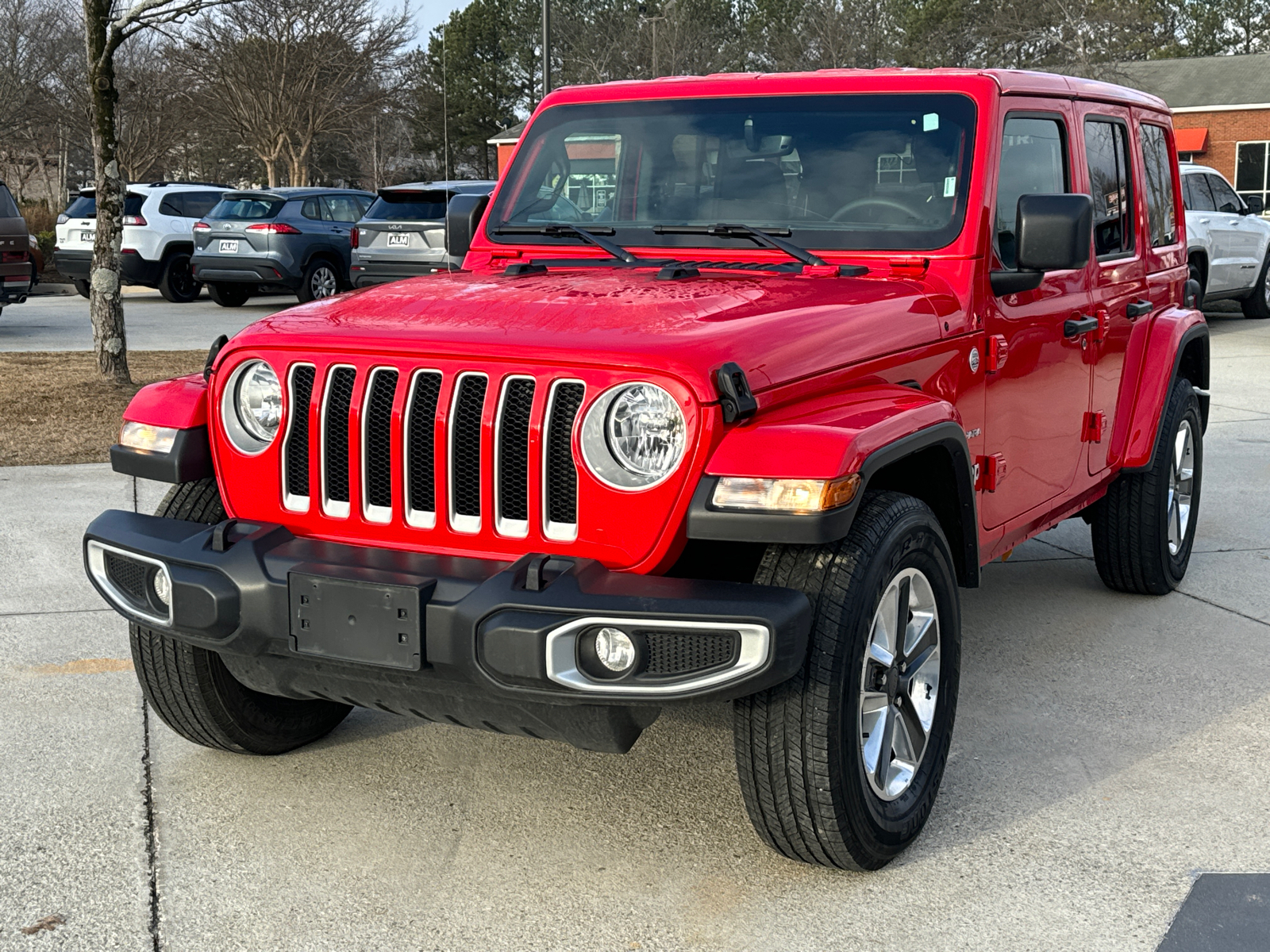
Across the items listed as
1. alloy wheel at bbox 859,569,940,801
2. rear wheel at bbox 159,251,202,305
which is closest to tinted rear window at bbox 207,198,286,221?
rear wheel at bbox 159,251,202,305

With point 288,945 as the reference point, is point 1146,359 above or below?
above

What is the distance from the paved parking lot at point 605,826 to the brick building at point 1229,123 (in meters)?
36.2

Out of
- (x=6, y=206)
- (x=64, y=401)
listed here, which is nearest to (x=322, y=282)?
(x=6, y=206)

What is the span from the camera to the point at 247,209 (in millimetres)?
19328

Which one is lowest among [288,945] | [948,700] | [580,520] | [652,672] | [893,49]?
[288,945]

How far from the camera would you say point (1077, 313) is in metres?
4.71

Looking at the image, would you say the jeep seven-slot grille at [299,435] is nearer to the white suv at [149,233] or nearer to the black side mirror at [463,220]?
the black side mirror at [463,220]

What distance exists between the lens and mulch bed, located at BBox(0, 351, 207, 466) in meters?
8.80

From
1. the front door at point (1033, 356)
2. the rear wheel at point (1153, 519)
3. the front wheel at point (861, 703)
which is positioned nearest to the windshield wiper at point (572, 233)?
the front door at point (1033, 356)

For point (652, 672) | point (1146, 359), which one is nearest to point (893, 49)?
point (1146, 359)

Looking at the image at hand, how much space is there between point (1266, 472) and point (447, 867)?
6.52m

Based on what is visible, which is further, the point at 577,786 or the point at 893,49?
the point at 893,49

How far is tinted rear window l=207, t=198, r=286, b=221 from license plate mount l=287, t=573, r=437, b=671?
55.9ft

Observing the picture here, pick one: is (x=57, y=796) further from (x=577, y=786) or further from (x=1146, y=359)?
(x=1146, y=359)
